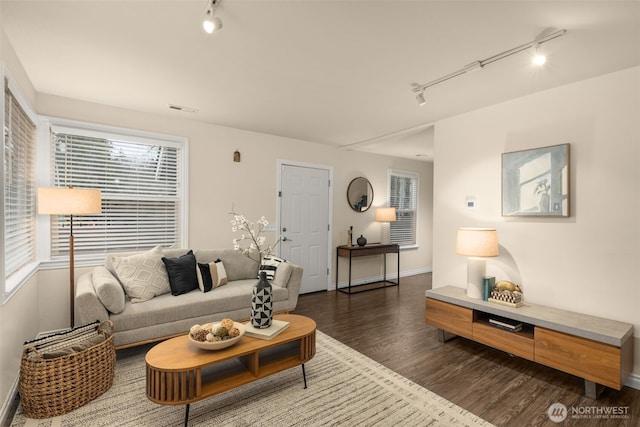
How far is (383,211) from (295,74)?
11.4ft

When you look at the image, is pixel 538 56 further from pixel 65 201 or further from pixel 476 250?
pixel 65 201

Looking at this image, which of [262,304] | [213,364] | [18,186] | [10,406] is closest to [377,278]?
[262,304]

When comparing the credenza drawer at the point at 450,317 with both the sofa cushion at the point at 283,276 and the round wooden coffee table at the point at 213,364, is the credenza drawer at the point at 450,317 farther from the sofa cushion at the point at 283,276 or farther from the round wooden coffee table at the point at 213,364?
the sofa cushion at the point at 283,276

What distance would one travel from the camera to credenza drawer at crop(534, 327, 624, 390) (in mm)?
2119

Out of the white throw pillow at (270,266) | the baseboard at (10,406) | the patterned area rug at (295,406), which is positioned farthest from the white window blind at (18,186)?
the white throw pillow at (270,266)

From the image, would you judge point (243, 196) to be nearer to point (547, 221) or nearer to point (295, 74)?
point (295, 74)

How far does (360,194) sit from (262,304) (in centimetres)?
368

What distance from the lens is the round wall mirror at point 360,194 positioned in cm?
548

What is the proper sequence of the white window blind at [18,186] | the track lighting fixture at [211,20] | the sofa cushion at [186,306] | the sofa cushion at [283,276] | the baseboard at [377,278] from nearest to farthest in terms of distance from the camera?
the track lighting fixture at [211,20] < the white window blind at [18,186] < the sofa cushion at [186,306] < the sofa cushion at [283,276] < the baseboard at [377,278]

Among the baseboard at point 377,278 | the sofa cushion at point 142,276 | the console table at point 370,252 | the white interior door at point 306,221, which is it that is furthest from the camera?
the baseboard at point 377,278

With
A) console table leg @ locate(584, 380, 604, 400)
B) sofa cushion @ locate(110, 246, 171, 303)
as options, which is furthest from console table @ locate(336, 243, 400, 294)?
console table leg @ locate(584, 380, 604, 400)

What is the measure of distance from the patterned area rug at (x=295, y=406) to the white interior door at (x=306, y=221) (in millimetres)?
2382

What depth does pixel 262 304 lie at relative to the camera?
2273mm

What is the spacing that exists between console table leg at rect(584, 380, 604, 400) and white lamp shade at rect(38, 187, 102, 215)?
13.9 feet
